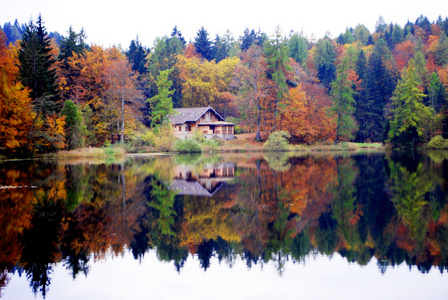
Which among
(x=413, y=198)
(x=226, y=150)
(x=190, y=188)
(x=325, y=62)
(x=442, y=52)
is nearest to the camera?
(x=413, y=198)

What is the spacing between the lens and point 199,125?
65188 millimetres

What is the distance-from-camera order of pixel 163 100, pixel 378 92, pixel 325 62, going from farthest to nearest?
pixel 325 62 < pixel 378 92 < pixel 163 100

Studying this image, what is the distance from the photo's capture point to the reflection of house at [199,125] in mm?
64312

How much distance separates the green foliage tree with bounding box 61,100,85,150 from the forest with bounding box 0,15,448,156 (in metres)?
0.10

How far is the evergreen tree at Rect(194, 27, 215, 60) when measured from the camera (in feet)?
310

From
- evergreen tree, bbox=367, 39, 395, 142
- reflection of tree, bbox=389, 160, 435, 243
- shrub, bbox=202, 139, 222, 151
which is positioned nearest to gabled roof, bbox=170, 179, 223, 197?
reflection of tree, bbox=389, 160, 435, 243

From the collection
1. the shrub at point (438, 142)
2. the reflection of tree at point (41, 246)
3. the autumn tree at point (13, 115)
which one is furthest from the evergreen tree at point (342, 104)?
the reflection of tree at point (41, 246)

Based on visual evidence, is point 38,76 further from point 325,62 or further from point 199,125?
point 325,62

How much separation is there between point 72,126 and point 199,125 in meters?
27.6

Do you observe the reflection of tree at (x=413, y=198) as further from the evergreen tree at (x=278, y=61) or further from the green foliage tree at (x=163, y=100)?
the green foliage tree at (x=163, y=100)

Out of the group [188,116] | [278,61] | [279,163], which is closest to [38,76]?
[279,163]

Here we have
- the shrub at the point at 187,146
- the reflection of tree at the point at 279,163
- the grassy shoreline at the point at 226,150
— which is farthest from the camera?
the shrub at the point at 187,146

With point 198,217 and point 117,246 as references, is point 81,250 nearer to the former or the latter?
point 117,246

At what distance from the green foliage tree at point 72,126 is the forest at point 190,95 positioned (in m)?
0.10
